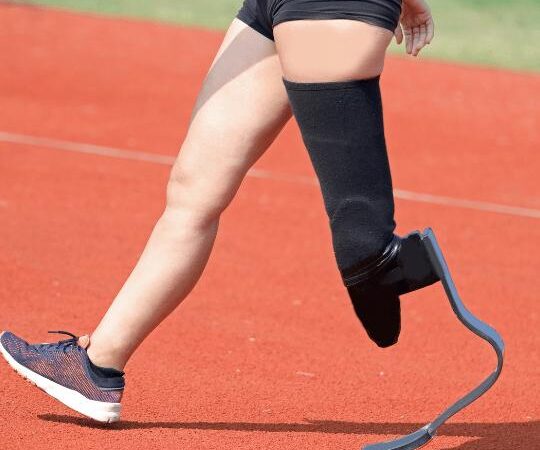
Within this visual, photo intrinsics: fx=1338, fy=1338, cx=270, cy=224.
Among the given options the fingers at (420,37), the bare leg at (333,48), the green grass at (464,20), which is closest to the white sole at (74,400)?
the bare leg at (333,48)

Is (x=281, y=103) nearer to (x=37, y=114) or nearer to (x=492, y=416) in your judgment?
(x=492, y=416)

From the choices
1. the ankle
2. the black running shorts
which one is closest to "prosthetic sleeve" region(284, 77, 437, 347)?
the black running shorts

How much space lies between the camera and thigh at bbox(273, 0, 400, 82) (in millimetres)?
3623

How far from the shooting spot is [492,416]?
15.6 feet

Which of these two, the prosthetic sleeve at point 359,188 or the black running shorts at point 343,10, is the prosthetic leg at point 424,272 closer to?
the prosthetic sleeve at point 359,188

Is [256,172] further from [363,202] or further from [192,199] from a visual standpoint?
[363,202]

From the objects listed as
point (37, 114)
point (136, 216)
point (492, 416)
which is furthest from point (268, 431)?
point (37, 114)

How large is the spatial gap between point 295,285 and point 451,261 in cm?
115

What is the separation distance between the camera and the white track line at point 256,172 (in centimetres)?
903

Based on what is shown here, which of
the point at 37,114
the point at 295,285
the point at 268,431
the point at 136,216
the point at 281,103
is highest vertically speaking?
the point at 281,103

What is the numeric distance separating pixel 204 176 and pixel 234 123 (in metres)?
0.19

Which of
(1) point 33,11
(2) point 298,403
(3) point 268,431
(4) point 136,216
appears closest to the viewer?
(3) point 268,431

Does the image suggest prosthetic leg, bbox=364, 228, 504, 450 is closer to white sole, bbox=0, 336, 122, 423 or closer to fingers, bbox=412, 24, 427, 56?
fingers, bbox=412, 24, 427, 56

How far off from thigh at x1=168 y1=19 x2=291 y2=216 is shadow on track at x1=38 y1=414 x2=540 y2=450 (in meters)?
0.76
